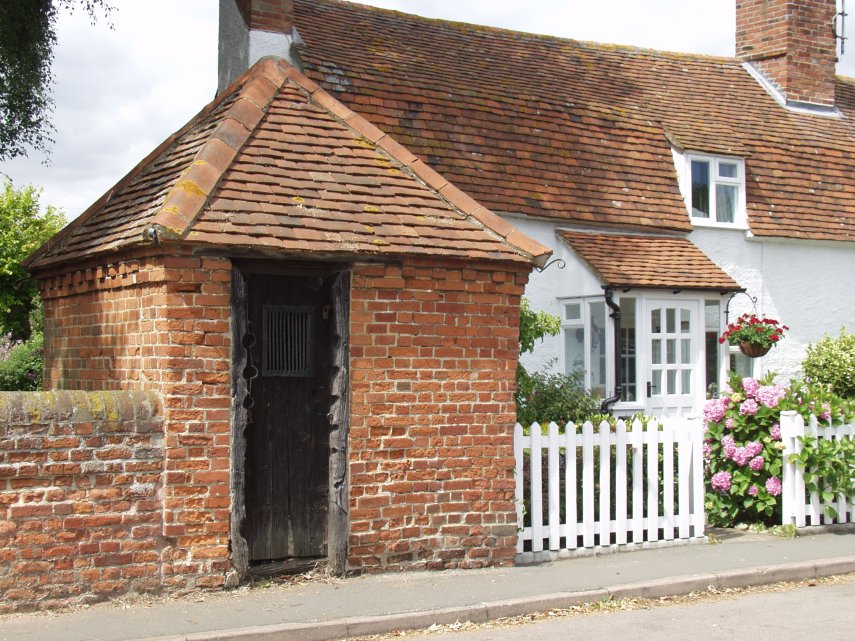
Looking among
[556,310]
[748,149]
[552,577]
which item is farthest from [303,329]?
[748,149]

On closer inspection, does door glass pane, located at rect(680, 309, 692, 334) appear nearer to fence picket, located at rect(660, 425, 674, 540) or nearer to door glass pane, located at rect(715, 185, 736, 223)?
door glass pane, located at rect(715, 185, 736, 223)

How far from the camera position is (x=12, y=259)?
24.1 metres

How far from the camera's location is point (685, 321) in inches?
636

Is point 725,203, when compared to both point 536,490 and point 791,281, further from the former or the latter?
point 536,490

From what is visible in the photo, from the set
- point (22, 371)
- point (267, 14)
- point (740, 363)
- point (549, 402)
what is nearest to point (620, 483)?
point (549, 402)

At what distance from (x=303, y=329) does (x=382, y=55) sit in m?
9.28

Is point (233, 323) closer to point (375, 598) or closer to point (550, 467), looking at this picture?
point (375, 598)

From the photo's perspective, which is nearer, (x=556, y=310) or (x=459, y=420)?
(x=459, y=420)

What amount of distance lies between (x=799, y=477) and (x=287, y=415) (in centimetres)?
555

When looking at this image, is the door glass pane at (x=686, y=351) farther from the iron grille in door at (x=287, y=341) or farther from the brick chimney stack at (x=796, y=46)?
the iron grille in door at (x=287, y=341)

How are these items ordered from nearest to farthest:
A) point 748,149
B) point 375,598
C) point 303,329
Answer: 1. point 375,598
2. point 303,329
3. point 748,149

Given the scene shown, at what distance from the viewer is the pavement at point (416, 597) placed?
6.78m

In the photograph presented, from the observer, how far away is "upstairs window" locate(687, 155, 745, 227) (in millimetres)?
17484

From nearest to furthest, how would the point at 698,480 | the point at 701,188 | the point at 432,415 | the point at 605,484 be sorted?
the point at 432,415
the point at 605,484
the point at 698,480
the point at 701,188
